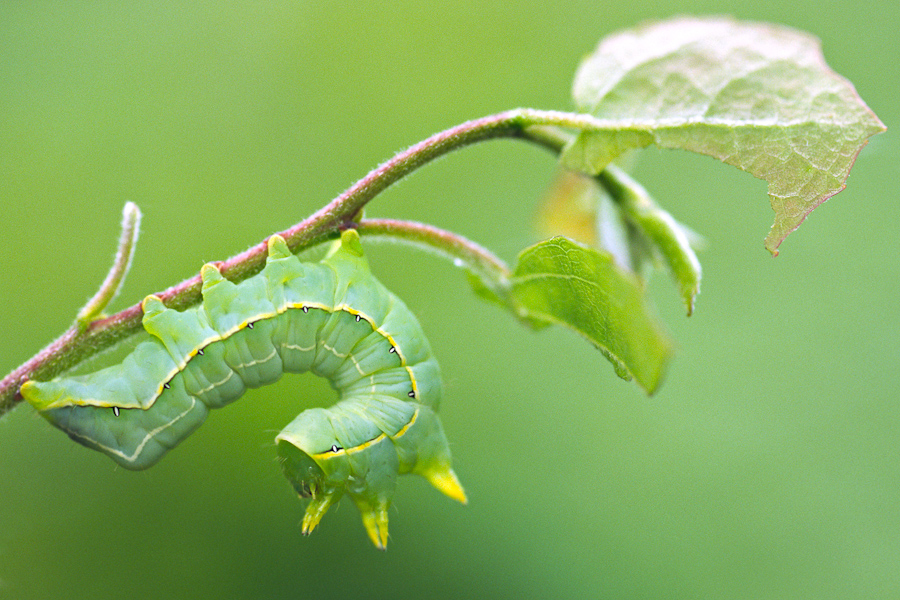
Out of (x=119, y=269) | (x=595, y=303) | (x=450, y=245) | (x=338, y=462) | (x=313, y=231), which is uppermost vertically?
(x=119, y=269)

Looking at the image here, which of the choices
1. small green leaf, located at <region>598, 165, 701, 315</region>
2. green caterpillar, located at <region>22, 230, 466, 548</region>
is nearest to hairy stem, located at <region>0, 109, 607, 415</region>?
green caterpillar, located at <region>22, 230, 466, 548</region>

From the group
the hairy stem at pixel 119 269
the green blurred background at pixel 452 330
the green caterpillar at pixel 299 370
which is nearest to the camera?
the hairy stem at pixel 119 269

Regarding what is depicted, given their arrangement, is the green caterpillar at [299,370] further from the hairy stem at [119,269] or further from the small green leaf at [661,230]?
the small green leaf at [661,230]

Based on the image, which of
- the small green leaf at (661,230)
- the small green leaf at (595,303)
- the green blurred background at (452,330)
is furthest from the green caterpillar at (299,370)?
the green blurred background at (452,330)

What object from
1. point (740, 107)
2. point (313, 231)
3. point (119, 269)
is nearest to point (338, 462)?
point (313, 231)

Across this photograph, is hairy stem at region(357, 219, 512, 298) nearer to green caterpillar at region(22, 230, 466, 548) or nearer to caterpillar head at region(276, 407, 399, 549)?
green caterpillar at region(22, 230, 466, 548)

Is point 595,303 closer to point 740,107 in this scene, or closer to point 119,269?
point 740,107
